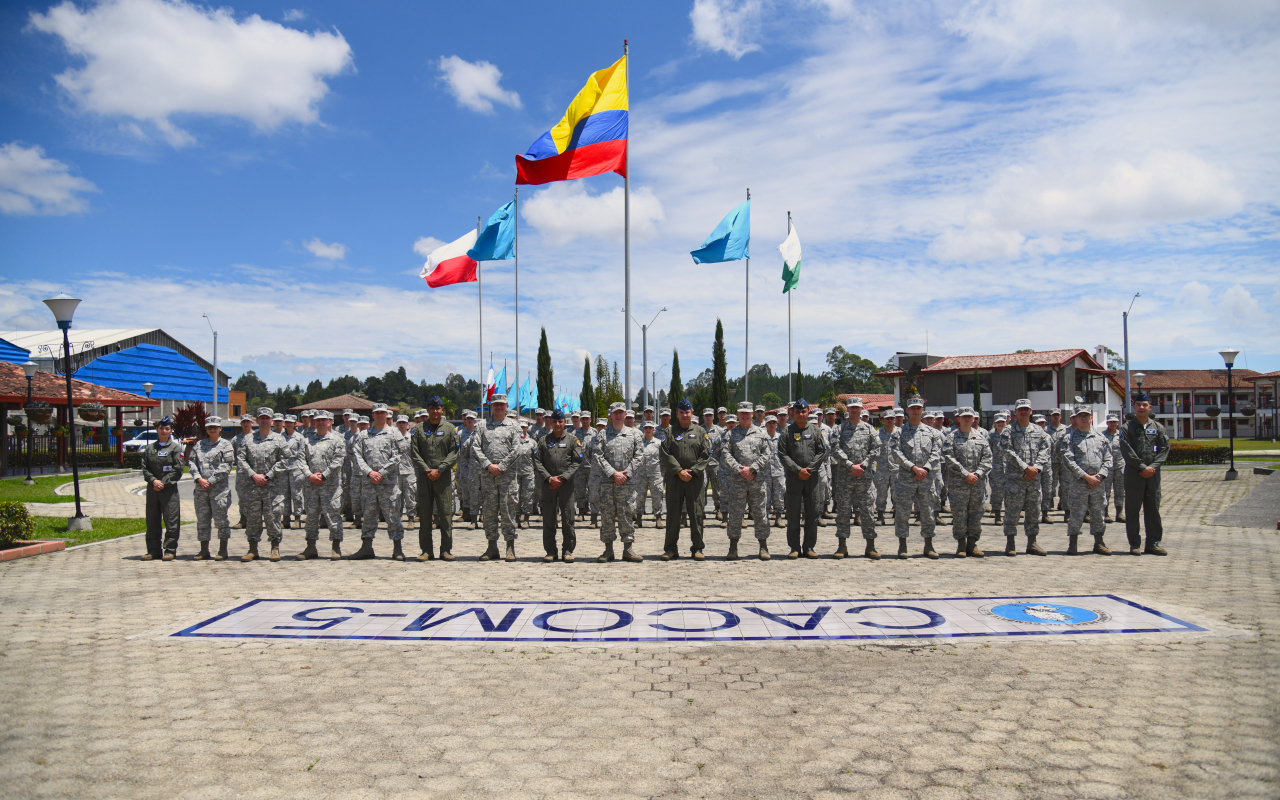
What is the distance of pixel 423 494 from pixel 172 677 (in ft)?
17.5

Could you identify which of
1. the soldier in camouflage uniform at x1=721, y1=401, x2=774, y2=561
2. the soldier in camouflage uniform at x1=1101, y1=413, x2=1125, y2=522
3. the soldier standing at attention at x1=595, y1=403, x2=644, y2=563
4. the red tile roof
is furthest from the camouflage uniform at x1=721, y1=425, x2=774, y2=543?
the red tile roof

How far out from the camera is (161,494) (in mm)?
10375

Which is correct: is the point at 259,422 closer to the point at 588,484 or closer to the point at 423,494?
the point at 423,494

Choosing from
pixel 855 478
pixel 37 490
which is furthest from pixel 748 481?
pixel 37 490

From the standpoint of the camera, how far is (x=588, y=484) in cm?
1402

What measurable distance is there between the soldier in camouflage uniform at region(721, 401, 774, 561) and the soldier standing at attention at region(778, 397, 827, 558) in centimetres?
32

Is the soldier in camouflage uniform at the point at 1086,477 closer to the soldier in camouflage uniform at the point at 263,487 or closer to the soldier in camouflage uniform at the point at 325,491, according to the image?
the soldier in camouflage uniform at the point at 325,491

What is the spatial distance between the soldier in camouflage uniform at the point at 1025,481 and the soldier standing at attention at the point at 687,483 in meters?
4.12

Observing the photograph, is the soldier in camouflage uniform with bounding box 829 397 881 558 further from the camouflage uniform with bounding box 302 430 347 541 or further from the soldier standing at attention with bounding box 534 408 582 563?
the camouflage uniform with bounding box 302 430 347 541

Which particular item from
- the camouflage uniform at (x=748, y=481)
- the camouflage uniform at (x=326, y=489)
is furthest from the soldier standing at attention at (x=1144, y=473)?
the camouflage uniform at (x=326, y=489)

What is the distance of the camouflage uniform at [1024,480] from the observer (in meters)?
10.3

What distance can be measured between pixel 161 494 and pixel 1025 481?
1174 cm

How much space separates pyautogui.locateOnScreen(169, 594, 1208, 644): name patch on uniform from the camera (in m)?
6.16

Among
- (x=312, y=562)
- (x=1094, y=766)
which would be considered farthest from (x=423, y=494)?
(x=1094, y=766)
